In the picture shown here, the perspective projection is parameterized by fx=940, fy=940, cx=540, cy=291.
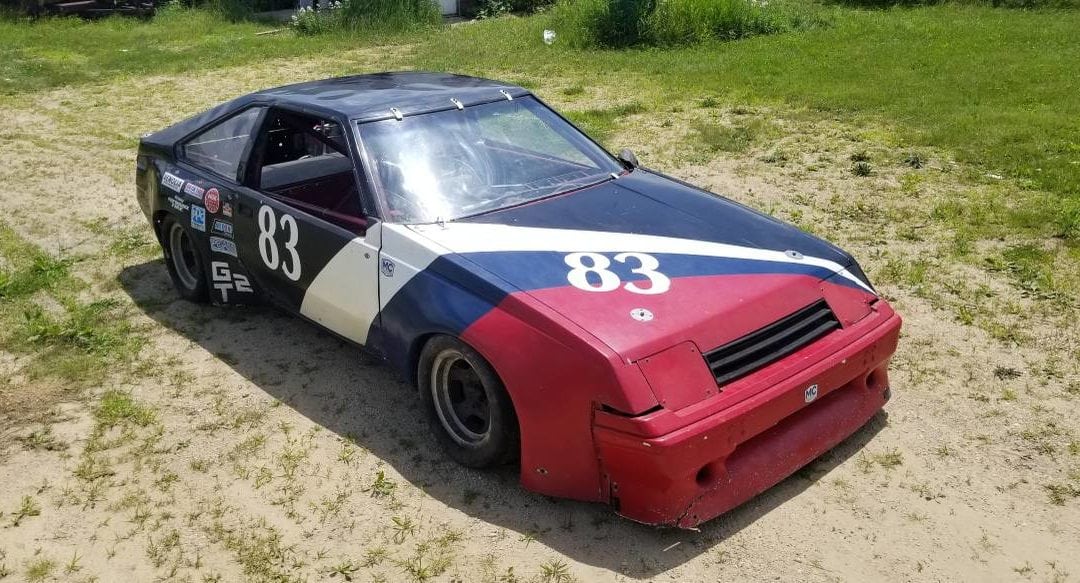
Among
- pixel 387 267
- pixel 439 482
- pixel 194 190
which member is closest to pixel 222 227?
pixel 194 190

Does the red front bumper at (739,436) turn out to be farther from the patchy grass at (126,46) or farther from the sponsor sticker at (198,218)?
the patchy grass at (126,46)

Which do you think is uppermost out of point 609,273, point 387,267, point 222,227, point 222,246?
point 609,273

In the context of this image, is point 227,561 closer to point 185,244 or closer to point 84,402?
point 84,402

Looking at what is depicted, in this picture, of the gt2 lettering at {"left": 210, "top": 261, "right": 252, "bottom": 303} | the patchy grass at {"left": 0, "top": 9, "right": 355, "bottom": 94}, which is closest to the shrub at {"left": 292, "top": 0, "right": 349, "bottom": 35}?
the patchy grass at {"left": 0, "top": 9, "right": 355, "bottom": 94}

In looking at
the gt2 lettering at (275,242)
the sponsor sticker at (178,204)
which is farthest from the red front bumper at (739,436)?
the sponsor sticker at (178,204)

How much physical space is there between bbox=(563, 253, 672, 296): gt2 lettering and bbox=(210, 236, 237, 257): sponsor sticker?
2.18m

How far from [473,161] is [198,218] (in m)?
1.77

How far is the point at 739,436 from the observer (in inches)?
132

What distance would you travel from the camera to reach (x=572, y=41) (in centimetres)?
1466

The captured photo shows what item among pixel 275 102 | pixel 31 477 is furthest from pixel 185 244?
pixel 31 477

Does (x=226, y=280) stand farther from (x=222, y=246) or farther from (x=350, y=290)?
(x=350, y=290)

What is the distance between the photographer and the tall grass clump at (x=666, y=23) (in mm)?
14273

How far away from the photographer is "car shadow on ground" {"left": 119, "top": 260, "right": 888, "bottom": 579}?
137 inches

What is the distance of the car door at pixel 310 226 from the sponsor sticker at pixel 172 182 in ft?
2.13
